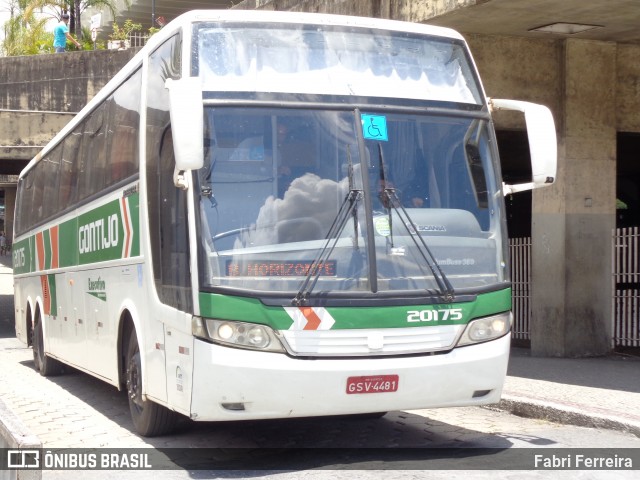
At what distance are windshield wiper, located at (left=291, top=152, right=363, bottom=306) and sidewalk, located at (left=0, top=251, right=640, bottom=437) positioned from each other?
128 inches

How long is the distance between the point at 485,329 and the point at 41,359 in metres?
8.68

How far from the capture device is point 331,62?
777 cm

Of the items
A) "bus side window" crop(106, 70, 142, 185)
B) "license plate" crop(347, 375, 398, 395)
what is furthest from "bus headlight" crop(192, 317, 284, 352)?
"bus side window" crop(106, 70, 142, 185)

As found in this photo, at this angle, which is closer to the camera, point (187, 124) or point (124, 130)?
point (187, 124)

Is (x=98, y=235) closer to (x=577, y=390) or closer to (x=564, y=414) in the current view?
(x=564, y=414)

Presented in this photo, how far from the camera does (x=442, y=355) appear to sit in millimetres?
7348

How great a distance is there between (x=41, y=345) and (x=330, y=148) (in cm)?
843

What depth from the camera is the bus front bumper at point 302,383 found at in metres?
6.89

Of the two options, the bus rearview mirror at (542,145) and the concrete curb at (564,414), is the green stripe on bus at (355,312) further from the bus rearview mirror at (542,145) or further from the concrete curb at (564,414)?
the concrete curb at (564,414)

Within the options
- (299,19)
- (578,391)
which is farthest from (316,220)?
(578,391)

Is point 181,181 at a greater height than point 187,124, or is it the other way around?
point 187,124

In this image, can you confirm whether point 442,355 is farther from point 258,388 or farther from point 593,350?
point 593,350

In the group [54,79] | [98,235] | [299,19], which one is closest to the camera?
[299,19]

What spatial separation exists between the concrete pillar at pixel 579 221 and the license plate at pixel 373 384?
7656 mm
